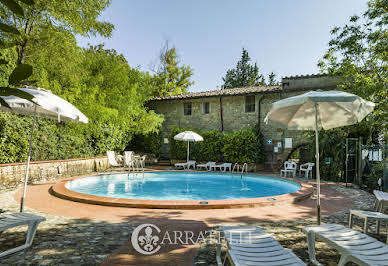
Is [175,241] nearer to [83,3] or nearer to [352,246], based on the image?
[352,246]

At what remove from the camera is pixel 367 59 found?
1206cm

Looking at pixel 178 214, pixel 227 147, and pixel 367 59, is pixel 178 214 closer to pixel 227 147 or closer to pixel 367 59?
pixel 227 147

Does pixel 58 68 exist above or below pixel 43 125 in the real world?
above

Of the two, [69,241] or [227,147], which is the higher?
[227,147]

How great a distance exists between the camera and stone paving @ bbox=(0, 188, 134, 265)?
311 cm

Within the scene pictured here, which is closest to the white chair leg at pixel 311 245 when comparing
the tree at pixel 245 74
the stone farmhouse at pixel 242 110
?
the stone farmhouse at pixel 242 110

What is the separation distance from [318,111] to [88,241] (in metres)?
4.90

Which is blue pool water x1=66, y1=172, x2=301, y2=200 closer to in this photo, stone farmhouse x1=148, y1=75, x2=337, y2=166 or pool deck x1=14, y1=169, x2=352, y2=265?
pool deck x1=14, y1=169, x2=352, y2=265

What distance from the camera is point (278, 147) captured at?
52.6 feet

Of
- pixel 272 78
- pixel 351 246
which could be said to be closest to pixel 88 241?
pixel 351 246

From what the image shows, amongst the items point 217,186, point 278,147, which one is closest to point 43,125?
point 217,186

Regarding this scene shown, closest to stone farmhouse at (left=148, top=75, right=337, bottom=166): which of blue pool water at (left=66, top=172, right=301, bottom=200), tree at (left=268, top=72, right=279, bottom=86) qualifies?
blue pool water at (left=66, top=172, right=301, bottom=200)

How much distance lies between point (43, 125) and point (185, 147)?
927 cm

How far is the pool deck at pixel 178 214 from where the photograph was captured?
430 centimetres
